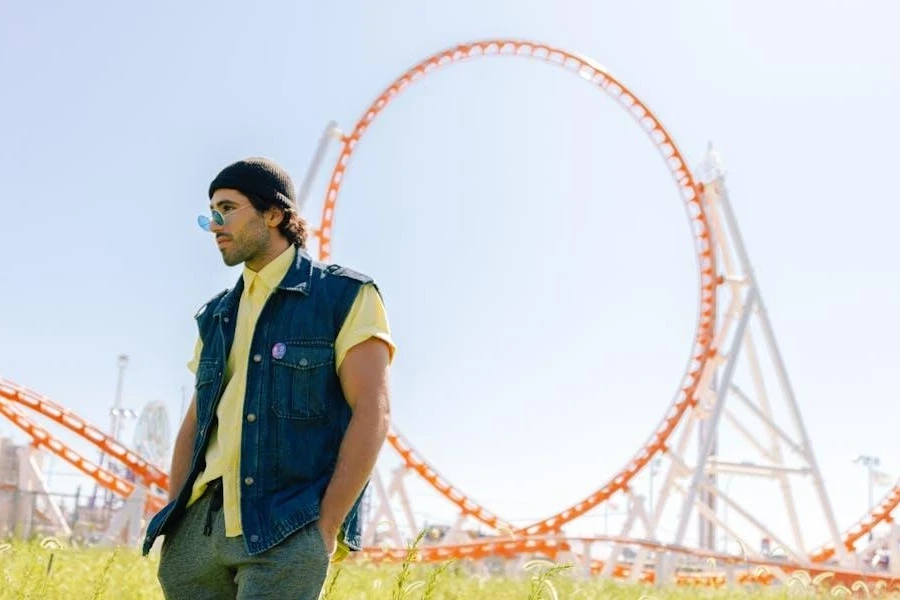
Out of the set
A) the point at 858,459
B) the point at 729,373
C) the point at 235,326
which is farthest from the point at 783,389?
the point at 858,459

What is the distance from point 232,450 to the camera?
7.21ft

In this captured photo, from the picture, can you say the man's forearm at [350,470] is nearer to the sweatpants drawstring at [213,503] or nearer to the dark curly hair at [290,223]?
the sweatpants drawstring at [213,503]

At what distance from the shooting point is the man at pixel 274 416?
6.81 ft

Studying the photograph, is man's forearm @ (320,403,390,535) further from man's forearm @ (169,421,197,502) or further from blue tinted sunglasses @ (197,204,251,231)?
blue tinted sunglasses @ (197,204,251,231)

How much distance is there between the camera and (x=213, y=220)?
2.35 meters

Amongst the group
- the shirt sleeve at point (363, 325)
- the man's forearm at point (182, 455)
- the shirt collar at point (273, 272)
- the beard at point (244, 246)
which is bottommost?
the man's forearm at point (182, 455)

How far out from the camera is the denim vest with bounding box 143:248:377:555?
6.83 ft

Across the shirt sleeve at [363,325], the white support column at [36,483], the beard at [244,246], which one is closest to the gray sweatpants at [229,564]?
the shirt sleeve at [363,325]

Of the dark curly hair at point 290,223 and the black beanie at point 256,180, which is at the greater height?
the black beanie at point 256,180

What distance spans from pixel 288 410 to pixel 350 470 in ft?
0.62

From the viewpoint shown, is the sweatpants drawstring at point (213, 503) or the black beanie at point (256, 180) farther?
the black beanie at point (256, 180)

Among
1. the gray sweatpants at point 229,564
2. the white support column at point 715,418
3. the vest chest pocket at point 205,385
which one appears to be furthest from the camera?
the white support column at point 715,418

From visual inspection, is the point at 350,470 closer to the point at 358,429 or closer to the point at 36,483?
the point at 358,429

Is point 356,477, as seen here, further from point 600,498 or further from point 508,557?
point 600,498
